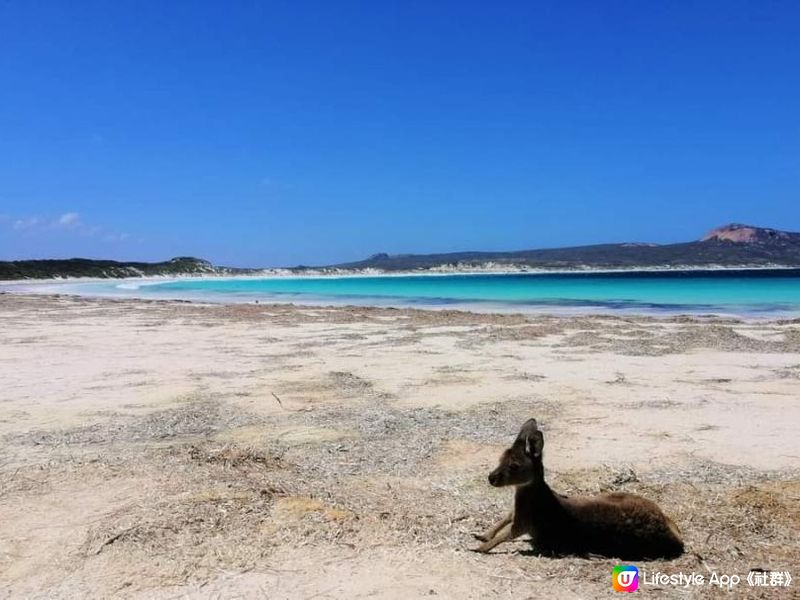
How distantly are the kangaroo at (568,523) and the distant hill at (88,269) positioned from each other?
313 ft

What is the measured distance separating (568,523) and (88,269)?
366 ft

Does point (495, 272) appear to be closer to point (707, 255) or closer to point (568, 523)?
point (707, 255)

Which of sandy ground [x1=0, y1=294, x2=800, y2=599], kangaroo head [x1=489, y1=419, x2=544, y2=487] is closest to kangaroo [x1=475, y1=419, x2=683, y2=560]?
kangaroo head [x1=489, y1=419, x2=544, y2=487]

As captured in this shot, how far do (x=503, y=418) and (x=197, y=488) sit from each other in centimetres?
468

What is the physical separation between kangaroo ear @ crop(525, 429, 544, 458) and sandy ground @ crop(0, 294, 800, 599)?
2.47 ft

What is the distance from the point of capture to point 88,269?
340 ft

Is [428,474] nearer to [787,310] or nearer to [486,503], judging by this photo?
[486,503]

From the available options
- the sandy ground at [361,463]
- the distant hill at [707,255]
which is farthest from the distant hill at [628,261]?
the sandy ground at [361,463]

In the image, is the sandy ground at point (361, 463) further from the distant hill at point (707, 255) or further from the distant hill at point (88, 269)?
the distant hill at point (707, 255)

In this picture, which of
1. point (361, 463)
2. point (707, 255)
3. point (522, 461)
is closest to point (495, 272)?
point (707, 255)

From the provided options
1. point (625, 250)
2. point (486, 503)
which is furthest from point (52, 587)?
point (625, 250)

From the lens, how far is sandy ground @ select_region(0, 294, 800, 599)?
4523mm

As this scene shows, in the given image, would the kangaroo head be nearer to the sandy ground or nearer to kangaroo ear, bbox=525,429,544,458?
kangaroo ear, bbox=525,429,544,458

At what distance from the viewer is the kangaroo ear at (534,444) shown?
15.0 feet
